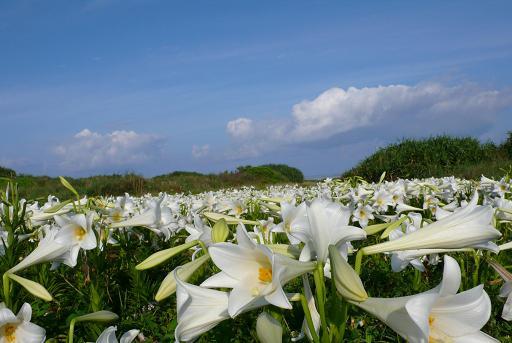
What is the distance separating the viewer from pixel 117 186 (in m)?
17.7

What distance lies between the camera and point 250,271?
4.79 feet

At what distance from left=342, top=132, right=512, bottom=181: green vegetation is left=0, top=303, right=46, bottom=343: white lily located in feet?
56.8

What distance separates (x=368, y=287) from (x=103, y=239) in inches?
87.1

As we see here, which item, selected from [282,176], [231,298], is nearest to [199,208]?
[231,298]

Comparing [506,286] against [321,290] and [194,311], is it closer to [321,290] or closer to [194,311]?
[321,290]

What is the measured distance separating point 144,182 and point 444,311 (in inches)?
700

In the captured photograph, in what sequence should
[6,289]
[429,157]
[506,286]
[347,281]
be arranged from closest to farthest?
[347,281] < [506,286] < [6,289] < [429,157]

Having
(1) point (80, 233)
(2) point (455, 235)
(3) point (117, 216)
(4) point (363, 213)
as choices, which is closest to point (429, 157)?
(4) point (363, 213)

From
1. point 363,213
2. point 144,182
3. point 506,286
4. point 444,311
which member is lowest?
point 144,182

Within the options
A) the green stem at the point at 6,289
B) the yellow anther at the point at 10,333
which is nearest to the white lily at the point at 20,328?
the yellow anther at the point at 10,333

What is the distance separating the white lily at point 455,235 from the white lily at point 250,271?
307 millimetres

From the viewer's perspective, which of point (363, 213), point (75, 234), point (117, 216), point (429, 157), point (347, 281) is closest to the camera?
point (347, 281)

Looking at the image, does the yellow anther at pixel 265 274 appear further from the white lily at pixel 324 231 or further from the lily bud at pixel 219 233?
the lily bud at pixel 219 233

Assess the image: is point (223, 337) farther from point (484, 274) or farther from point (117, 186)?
point (117, 186)
